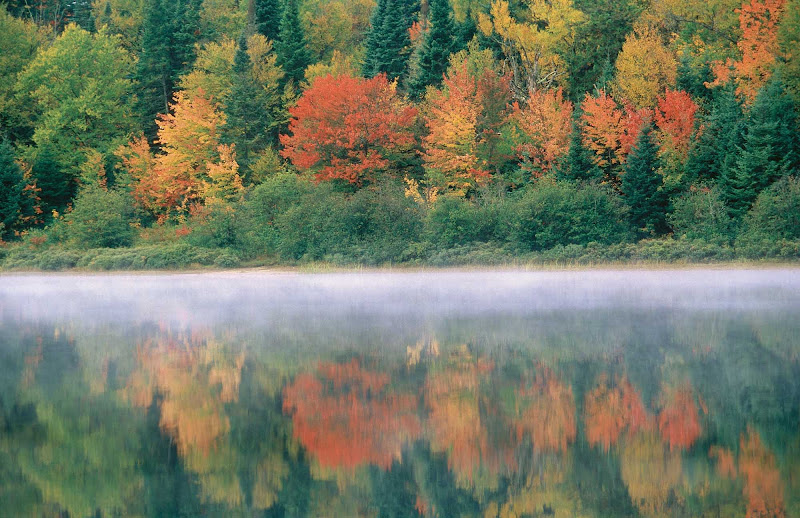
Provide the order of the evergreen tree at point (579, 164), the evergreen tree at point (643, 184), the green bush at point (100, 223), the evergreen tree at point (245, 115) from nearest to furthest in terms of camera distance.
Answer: the evergreen tree at point (643, 184), the evergreen tree at point (579, 164), the green bush at point (100, 223), the evergreen tree at point (245, 115)

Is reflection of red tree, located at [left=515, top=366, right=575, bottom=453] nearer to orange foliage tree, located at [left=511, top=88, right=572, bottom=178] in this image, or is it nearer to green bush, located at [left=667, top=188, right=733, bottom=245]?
green bush, located at [left=667, top=188, right=733, bottom=245]

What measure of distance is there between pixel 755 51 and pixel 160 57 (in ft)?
129

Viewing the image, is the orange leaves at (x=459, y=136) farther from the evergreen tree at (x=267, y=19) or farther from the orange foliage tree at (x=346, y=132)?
the evergreen tree at (x=267, y=19)

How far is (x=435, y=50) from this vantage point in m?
57.8

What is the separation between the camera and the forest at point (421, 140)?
41.1 meters

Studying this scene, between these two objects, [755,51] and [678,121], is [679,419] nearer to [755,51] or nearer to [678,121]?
[678,121]

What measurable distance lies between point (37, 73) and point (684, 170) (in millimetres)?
40890

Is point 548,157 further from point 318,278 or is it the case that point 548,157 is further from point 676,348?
point 676,348

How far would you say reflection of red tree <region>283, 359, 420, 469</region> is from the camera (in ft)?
29.6

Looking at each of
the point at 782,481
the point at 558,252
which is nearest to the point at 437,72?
the point at 558,252

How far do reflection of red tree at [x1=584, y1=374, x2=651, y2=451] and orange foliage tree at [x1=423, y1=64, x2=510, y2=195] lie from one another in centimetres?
3628

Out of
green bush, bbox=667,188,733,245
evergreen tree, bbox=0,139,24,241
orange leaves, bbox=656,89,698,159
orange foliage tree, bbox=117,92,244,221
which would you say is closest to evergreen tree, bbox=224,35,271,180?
orange foliage tree, bbox=117,92,244,221

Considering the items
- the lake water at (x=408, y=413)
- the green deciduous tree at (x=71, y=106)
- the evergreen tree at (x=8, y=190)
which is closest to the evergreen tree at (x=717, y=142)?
the lake water at (x=408, y=413)

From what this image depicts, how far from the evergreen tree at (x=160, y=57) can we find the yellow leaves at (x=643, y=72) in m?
30.4
